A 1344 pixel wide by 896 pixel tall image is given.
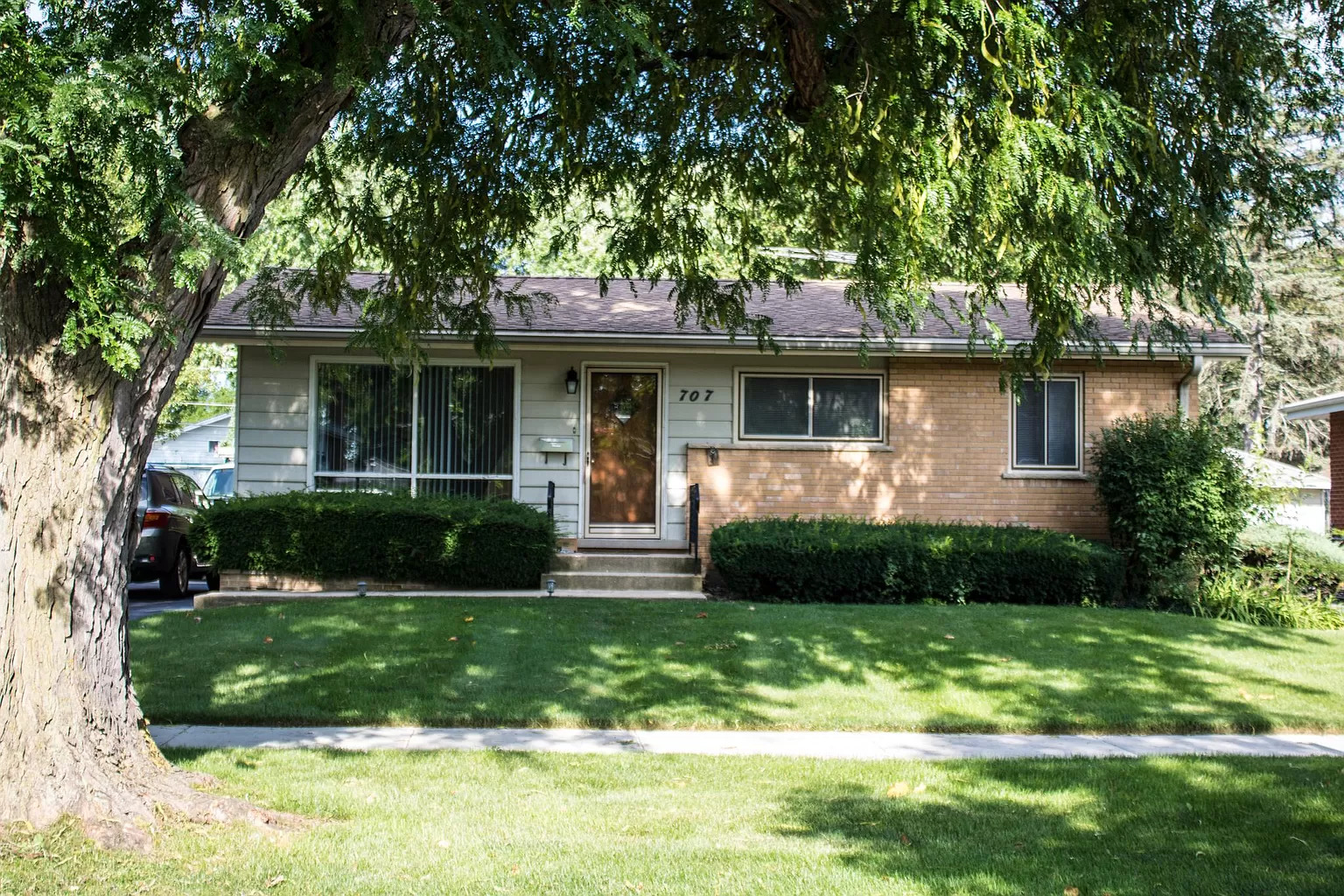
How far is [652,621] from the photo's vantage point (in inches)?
418

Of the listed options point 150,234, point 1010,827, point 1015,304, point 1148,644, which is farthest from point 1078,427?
point 150,234

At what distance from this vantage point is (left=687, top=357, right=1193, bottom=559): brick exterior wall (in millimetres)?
14414

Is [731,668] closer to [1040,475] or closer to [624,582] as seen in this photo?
[624,582]

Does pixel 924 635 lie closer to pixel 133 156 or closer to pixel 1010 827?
pixel 1010 827

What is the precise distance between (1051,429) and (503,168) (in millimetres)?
8730

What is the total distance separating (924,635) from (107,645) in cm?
717

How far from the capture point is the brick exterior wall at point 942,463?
47.3 feet

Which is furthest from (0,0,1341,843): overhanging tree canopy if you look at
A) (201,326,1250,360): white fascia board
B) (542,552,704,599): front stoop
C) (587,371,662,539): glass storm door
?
(587,371,662,539): glass storm door

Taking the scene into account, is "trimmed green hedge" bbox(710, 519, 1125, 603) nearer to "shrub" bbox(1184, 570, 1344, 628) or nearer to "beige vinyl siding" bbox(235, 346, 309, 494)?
"shrub" bbox(1184, 570, 1344, 628)

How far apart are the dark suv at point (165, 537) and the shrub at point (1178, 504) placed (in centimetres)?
1106

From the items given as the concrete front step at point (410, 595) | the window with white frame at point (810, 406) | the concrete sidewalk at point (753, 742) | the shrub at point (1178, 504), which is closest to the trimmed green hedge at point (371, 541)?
the concrete front step at point (410, 595)

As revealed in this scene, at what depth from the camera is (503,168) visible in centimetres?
917

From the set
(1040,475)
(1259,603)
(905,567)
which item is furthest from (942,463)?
(1259,603)

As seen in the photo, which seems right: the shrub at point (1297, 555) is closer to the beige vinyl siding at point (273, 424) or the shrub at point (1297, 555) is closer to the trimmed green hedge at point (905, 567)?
the trimmed green hedge at point (905, 567)
